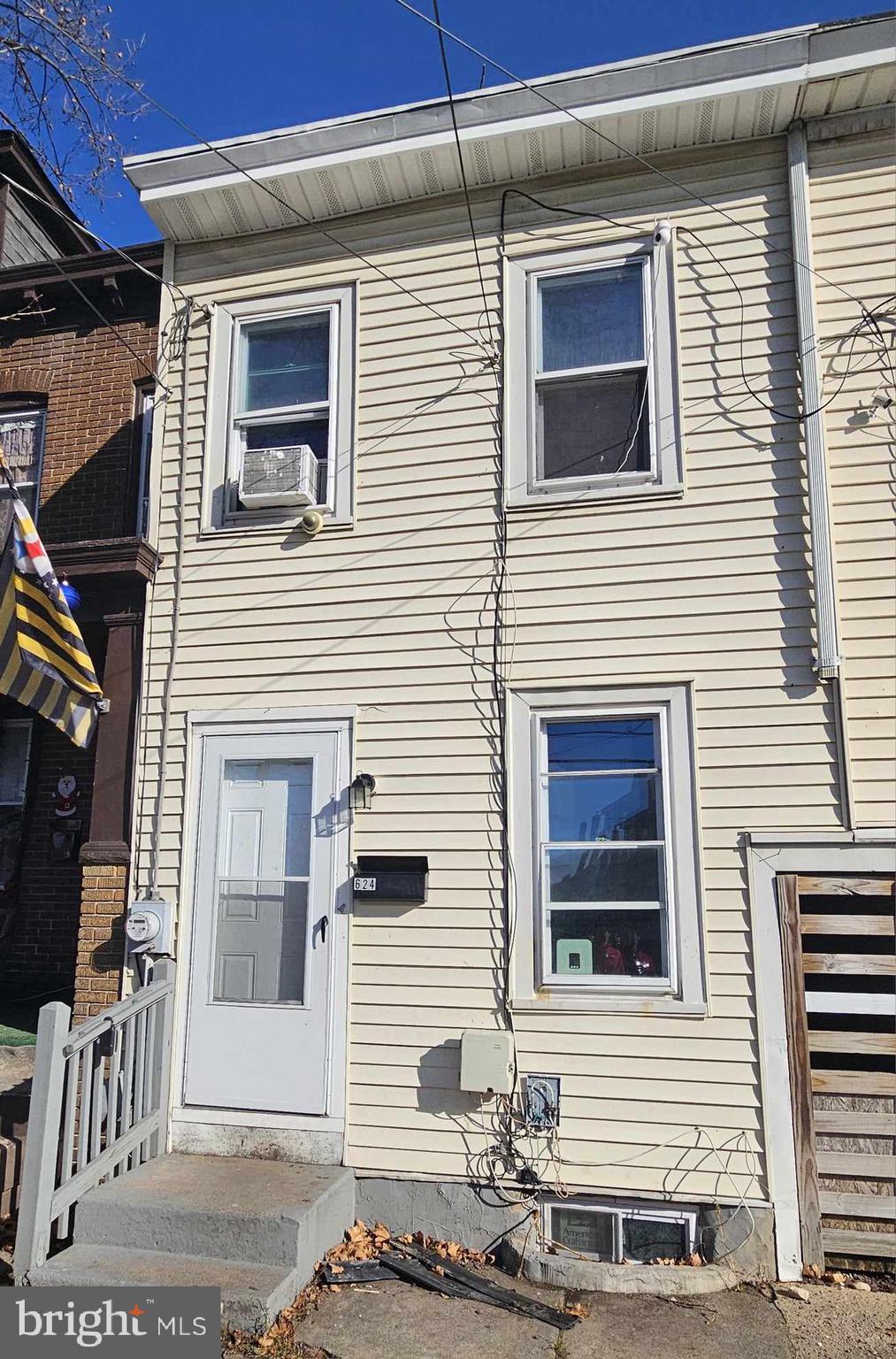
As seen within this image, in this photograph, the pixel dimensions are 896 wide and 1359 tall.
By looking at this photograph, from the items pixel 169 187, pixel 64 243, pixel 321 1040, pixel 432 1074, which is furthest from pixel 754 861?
pixel 64 243

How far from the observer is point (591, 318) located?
5996 mm

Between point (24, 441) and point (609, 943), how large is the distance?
649 cm

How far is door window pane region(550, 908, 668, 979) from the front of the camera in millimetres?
5082

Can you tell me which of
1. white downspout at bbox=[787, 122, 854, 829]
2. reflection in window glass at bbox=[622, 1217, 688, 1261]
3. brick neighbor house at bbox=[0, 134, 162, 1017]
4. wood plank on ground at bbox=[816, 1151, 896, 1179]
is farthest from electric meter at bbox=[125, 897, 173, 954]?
white downspout at bbox=[787, 122, 854, 829]

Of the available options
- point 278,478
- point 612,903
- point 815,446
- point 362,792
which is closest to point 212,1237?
point 362,792

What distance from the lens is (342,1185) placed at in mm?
4980

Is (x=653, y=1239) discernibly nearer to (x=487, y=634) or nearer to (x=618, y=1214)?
(x=618, y=1214)

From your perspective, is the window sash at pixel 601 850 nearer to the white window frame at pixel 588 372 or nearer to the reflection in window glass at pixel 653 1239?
the reflection in window glass at pixel 653 1239

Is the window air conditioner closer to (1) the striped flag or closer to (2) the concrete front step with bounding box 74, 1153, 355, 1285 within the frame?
(1) the striped flag

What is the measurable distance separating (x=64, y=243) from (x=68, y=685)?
6.18m

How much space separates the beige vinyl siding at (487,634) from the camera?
495cm

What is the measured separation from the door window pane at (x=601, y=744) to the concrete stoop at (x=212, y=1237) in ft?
8.24

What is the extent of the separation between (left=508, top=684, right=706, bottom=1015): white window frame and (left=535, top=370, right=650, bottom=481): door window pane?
1.39m

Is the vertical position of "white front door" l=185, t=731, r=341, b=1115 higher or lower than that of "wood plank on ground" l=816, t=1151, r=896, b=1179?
higher
